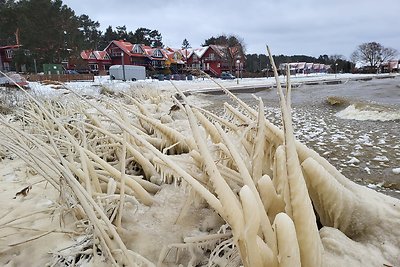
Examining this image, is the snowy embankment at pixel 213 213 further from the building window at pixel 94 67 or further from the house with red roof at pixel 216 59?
the house with red roof at pixel 216 59

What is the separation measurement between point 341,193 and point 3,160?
351 centimetres

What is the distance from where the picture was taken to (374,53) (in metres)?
67.7

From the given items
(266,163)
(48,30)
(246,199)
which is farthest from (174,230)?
(48,30)

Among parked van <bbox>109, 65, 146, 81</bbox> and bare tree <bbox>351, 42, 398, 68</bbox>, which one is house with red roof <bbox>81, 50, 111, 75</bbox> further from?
bare tree <bbox>351, 42, 398, 68</bbox>

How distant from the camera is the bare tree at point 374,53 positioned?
219 ft

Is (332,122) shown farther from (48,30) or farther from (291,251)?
(48,30)

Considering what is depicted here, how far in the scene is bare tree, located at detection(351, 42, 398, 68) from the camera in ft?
219

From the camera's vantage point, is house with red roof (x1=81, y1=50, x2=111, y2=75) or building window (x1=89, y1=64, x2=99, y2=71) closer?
house with red roof (x1=81, y1=50, x2=111, y2=75)

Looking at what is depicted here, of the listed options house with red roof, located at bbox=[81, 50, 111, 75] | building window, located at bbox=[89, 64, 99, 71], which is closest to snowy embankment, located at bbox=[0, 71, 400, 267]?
house with red roof, located at bbox=[81, 50, 111, 75]

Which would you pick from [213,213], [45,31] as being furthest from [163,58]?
[213,213]

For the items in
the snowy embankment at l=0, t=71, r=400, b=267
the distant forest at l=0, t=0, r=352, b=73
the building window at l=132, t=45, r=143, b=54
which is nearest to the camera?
the snowy embankment at l=0, t=71, r=400, b=267

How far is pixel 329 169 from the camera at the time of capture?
1499mm

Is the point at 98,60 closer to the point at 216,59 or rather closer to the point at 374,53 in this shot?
the point at 216,59

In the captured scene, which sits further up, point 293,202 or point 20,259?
point 293,202
